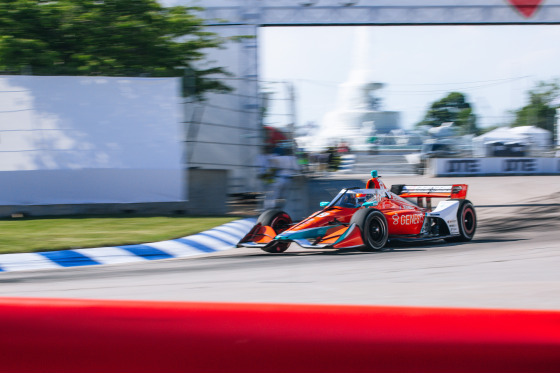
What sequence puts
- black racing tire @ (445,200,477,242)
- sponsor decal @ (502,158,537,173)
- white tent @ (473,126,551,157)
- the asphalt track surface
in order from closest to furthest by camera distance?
the asphalt track surface
black racing tire @ (445,200,477,242)
white tent @ (473,126,551,157)
sponsor decal @ (502,158,537,173)

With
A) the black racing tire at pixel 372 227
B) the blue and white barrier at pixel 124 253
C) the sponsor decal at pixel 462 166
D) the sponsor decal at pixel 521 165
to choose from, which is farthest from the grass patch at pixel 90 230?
the sponsor decal at pixel 521 165

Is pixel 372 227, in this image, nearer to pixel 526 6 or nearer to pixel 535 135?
pixel 526 6

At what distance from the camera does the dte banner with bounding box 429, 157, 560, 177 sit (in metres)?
22.2

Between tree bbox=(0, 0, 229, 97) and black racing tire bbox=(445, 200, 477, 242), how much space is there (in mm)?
5727

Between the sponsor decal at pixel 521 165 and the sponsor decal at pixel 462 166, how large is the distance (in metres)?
1.17

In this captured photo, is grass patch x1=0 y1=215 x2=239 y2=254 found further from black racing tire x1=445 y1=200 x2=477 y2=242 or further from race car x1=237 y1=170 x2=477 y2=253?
black racing tire x1=445 y1=200 x2=477 y2=242

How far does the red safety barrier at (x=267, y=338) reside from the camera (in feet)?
6.72

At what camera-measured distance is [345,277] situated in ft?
18.2

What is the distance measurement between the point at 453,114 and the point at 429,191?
547 inches

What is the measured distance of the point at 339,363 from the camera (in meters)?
2.08

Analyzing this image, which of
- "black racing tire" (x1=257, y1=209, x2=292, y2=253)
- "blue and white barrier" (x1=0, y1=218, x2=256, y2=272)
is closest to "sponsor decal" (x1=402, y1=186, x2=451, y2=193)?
"black racing tire" (x1=257, y1=209, x2=292, y2=253)

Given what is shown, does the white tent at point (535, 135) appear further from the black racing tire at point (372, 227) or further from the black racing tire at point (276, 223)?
the black racing tire at point (276, 223)

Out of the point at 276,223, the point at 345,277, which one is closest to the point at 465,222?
the point at 276,223

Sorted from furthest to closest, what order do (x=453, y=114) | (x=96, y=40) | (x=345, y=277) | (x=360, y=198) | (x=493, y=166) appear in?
(x=453, y=114)
(x=493, y=166)
(x=96, y=40)
(x=360, y=198)
(x=345, y=277)
